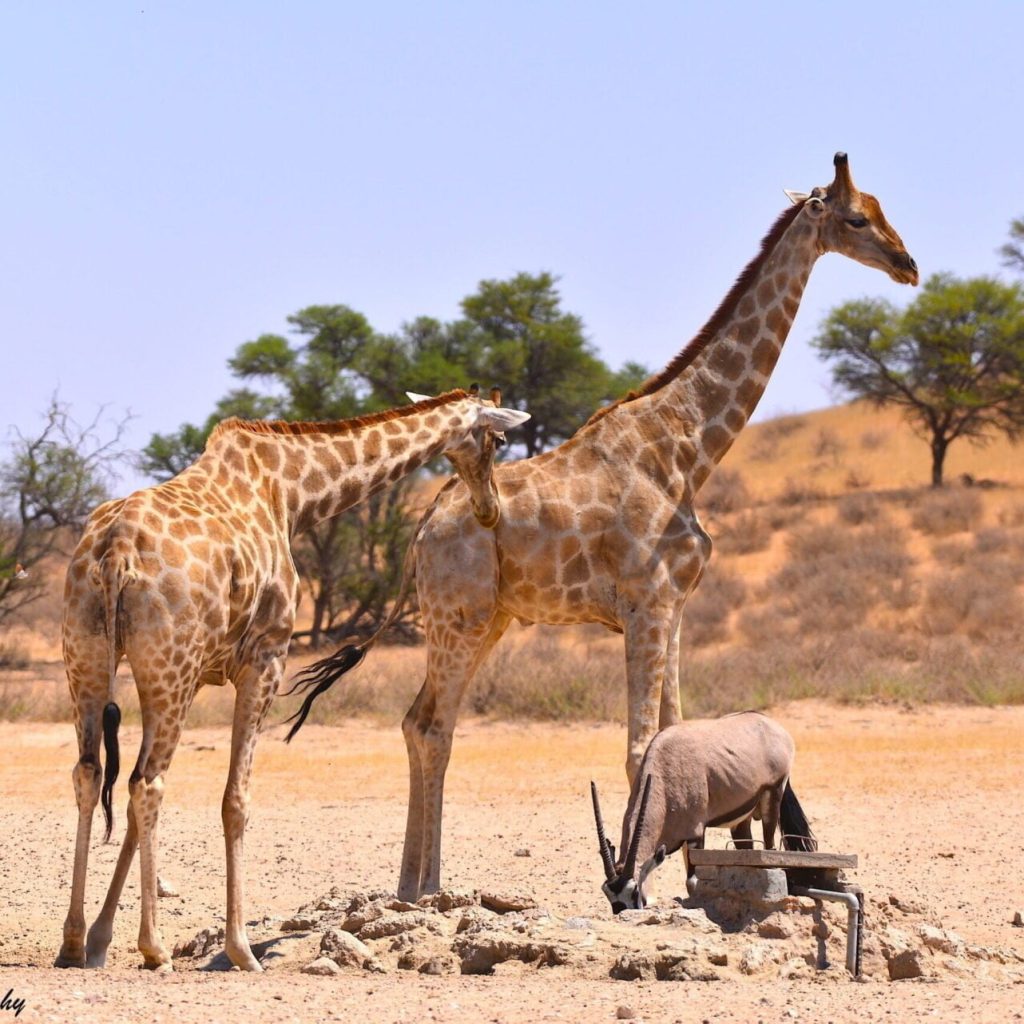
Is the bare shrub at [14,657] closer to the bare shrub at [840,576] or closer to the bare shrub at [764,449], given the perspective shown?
the bare shrub at [840,576]

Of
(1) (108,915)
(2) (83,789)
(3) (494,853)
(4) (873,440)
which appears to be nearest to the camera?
(2) (83,789)

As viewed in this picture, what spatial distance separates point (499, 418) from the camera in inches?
340

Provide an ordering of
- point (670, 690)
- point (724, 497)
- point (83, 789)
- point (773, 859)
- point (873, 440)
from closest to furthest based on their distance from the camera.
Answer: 1. point (83, 789)
2. point (773, 859)
3. point (670, 690)
4. point (724, 497)
5. point (873, 440)

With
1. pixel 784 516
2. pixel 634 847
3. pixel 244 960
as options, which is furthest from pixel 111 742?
pixel 784 516

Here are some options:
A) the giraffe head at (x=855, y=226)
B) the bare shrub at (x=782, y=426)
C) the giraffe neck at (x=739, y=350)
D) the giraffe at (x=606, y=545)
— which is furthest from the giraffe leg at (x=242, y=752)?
the bare shrub at (x=782, y=426)

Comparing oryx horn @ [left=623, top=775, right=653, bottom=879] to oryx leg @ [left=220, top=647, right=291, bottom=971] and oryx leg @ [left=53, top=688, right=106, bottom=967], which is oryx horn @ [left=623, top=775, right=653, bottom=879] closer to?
oryx leg @ [left=220, top=647, right=291, bottom=971]

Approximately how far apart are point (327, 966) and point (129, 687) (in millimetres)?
13050

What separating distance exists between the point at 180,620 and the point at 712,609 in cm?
2271

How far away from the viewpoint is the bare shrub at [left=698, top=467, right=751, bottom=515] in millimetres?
40375

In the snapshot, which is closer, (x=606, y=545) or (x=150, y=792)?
(x=150, y=792)

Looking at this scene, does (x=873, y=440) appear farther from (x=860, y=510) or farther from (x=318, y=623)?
(x=318, y=623)

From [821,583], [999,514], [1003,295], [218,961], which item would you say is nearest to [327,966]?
[218,961]

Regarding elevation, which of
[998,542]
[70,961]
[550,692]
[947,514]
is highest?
[947,514]

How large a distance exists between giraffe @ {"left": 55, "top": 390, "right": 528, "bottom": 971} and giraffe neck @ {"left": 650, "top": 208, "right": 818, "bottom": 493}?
2.36m
